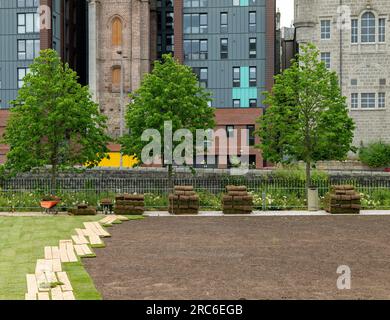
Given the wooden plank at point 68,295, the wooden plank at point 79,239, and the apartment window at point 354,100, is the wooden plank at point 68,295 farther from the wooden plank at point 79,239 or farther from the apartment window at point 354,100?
the apartment window at point 354,100

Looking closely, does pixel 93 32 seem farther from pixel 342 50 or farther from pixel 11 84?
pixel 342 50

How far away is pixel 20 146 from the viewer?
104 ft

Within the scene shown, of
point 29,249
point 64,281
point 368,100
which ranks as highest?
point 368,100

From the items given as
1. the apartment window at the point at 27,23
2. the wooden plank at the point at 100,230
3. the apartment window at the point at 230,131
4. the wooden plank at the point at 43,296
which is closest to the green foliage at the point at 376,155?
the apartment window at the point at 230,131

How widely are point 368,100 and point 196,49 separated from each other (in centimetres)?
1981

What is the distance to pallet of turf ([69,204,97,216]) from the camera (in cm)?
2888

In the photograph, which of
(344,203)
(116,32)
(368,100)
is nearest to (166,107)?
(344,203)

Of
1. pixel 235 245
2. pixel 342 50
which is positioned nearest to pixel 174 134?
pixel 235 245

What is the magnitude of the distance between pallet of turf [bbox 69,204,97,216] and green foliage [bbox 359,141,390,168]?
3426 centimetres

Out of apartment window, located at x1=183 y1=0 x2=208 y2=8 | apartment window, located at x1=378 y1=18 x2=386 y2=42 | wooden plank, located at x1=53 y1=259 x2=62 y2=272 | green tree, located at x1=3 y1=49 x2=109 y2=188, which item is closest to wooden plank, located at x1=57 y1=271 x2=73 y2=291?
wooden plank, located at x1=53 y1=259 x2=62 y2=272

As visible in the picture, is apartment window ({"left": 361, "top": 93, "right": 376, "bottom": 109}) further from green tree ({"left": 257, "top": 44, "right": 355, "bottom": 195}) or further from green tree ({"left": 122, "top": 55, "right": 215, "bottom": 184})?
green tree ({"left": 122, "top": 55, "right": 215, "bottom": 184})

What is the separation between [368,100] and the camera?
198 feet

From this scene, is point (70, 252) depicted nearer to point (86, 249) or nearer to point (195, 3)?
point (86, 249)

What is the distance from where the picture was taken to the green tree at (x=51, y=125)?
31844 mm
